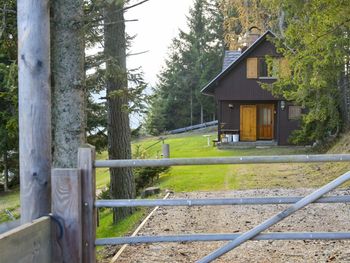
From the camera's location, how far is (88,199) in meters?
3.33

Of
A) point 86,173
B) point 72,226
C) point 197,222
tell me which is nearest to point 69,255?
point 72,226

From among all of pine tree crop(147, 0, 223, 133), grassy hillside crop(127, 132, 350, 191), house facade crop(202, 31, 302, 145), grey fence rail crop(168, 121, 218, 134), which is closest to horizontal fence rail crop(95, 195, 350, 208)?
grassy hillside crop(127, 132, 350, 191)

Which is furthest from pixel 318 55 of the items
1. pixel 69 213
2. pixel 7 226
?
pixel 7 226

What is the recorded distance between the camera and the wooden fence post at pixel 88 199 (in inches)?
130

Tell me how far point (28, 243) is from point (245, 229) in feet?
16.2

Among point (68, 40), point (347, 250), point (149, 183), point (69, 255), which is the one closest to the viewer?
point (69, 255)

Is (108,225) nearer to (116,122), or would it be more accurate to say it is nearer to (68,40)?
(116,122)

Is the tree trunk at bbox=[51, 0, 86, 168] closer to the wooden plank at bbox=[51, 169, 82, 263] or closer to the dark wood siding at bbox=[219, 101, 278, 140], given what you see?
the wooden plank at bbox=[51, 169, 82, 263]

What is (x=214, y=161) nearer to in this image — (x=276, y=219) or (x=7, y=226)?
(x=276, y=219)

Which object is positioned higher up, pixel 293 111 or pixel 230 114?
pixel 293 111

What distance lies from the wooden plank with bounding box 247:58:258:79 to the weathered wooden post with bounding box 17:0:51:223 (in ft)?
90.3

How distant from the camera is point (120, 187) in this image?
9.89m

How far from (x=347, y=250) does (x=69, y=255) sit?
3663 millimetres

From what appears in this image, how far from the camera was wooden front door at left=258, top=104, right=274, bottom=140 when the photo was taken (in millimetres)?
31781
